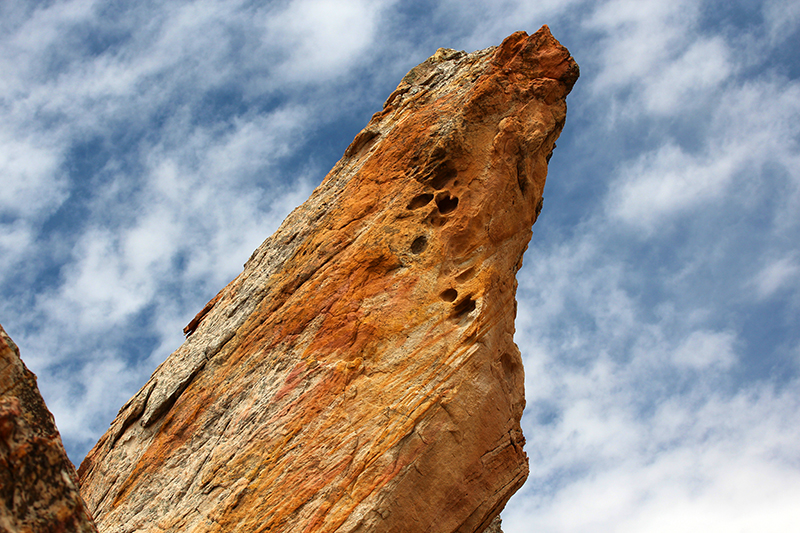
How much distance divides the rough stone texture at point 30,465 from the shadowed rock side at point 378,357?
5733 millimetres

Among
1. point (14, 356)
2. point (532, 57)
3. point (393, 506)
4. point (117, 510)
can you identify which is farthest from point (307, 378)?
point (532, 57)

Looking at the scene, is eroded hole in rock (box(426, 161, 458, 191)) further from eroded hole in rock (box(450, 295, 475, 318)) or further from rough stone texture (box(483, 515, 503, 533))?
rough stone texture (box(483, 515, 503, 533))

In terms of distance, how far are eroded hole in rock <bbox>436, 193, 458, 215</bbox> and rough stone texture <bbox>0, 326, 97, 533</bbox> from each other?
34.6 ft

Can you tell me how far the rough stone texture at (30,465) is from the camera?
23.0ft

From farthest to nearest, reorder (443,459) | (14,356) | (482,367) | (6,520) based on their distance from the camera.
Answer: (482,367) → (443,459) → (14,356) → (6,520)

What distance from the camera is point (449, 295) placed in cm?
1512

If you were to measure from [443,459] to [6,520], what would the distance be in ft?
28.7

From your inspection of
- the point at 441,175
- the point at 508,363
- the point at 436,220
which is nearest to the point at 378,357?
the point at 508,363

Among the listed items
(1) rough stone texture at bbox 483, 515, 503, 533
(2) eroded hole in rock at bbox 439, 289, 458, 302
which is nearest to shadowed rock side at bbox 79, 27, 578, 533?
(2) eroded hole in rock at bbox 439, 289, 458, 302

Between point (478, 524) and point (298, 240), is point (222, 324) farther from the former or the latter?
point (478, 524)

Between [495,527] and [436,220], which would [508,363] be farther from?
[495,527]

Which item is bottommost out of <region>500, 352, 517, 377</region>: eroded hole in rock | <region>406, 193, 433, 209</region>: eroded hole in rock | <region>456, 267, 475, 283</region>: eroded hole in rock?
<region>500, 352, 517, 377</region>: eroded hole in rock

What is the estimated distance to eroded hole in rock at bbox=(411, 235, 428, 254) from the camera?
50.9 ft

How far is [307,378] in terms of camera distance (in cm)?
1426
